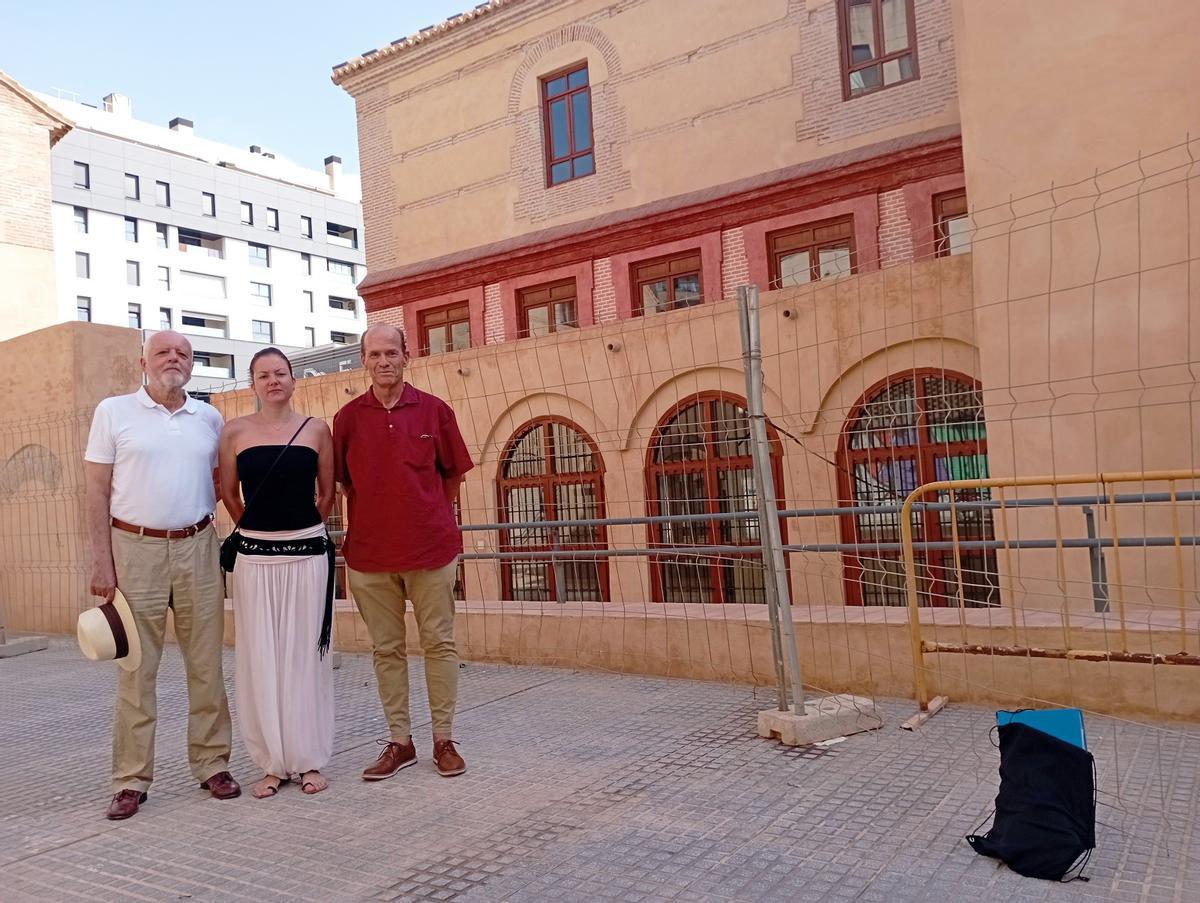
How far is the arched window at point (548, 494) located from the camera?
14.2 metres

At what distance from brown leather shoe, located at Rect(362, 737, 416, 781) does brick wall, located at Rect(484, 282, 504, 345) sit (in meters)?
13.6

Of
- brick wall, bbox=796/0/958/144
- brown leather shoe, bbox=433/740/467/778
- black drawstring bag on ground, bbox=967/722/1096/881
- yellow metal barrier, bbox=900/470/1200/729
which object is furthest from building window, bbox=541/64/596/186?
black drawstring bag on ground, bbox=967/722/1096/881

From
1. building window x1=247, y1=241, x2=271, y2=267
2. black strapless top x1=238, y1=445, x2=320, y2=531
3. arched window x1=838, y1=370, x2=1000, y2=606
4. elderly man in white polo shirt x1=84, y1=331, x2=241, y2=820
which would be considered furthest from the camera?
building window x1=247, y1=241, x2=271, y2=267

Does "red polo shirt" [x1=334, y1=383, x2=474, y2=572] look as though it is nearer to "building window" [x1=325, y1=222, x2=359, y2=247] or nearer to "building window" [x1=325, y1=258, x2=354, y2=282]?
"building window" [x1=325, y1=258, x2=354, y2=282]

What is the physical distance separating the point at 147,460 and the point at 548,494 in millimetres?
10260

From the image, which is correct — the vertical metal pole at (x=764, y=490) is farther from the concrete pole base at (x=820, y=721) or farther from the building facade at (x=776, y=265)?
the building facade at (x=776, y=265)

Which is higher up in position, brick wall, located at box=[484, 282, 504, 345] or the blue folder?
brick wall, located at box=[484, 282, 504, 345]

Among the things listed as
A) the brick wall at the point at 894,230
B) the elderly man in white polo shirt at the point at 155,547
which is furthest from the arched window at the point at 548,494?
the elderly man in white polo shirt at the point at 155,547

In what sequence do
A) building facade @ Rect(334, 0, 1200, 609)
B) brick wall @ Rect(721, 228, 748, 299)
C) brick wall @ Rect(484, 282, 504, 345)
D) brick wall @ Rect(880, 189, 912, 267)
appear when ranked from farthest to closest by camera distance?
brick wall @ Rect(484, 282, 504, 345)
brick wall @ Rect(721, 228, 748, 299)
brick wall @ Rect(880, 189, 912, 267)
building facade @ Rect(334, 0, 1200, 609)

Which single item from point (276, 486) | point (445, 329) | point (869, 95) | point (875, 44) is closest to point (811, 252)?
point (869, 95)

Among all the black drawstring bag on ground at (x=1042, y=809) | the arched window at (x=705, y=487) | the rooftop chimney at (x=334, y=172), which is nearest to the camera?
the black drawstring bag on ground at (x=1042, y=809)

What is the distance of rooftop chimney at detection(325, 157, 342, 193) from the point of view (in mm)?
57219

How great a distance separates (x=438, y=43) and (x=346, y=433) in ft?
52.6

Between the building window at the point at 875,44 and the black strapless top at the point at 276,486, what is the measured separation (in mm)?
11972
